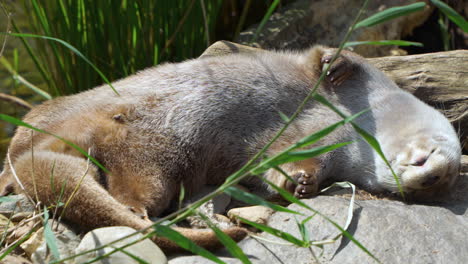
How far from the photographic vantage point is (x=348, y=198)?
2.83 m

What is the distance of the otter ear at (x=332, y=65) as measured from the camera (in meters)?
3.37

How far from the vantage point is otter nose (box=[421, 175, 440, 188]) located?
286cm

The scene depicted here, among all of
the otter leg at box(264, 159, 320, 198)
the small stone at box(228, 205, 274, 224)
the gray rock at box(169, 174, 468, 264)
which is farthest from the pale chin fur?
the small stone at box(228, 205, 274, 224)

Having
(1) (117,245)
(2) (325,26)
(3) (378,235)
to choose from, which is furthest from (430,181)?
(2) (325,26)

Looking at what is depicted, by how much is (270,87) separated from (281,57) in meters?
0.31

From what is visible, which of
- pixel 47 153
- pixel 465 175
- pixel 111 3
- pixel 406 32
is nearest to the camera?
pixel 47 153

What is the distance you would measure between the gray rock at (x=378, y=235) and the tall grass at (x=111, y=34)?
1.74 meters

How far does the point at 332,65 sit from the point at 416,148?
0.68 meters

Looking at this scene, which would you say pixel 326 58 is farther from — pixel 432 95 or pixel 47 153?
pixel 47 153

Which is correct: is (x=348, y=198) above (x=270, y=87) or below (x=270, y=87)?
below

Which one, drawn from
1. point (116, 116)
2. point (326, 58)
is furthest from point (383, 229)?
point (116, 116)

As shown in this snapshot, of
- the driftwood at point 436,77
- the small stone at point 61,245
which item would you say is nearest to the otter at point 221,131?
the small stone at point 61,245

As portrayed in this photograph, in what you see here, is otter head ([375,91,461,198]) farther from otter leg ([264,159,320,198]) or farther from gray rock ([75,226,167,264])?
gray rock ([75,226,167,264])

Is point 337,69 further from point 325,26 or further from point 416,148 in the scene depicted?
point 325,26
